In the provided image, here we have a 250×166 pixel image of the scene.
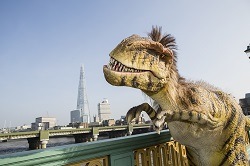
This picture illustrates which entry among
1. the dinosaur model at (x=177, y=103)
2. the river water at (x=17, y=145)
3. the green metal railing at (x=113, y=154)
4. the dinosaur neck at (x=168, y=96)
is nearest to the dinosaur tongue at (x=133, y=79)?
the dinosaur model at (x=177, y=103)

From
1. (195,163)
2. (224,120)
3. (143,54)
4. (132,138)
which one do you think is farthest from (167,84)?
(195,163)

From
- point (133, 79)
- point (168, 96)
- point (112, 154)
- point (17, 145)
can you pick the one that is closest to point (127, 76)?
point (133, 79)

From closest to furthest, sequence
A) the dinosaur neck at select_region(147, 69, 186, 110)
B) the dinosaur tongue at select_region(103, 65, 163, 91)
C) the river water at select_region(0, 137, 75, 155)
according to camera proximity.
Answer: the dinosaur tongue at select_region(103, 65, 163, 91) → the dinosaur neck at select_region(147, 69, 186, 110) → the river water at select_region(0, 137, 75, 155)

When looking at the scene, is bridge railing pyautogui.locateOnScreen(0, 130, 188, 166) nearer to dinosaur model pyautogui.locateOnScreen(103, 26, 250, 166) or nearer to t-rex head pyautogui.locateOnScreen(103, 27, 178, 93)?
dinosaur model pyautogui.locateOnScreen(103, 26, 250, 166)

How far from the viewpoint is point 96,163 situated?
2.18 meters

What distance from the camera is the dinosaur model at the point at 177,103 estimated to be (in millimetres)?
1866

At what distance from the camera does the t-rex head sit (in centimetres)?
183

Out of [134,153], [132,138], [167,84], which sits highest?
[167,84]

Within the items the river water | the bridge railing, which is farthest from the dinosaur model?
the river water

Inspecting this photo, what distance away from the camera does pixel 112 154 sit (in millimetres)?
2309

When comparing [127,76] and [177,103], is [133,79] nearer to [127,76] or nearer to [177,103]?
[127,76]

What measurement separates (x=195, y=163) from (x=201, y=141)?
636 millimetres

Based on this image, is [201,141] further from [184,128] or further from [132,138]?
[132,138]

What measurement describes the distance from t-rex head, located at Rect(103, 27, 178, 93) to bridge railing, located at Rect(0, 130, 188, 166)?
0.72 meters
